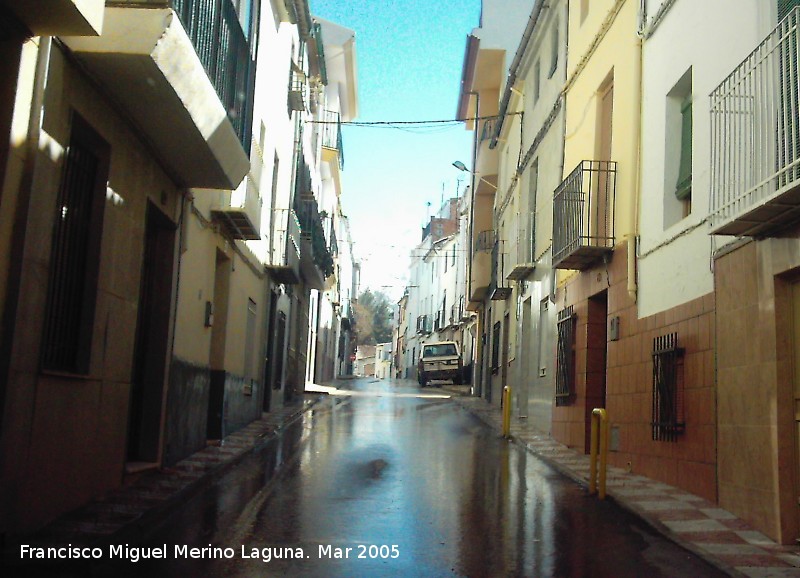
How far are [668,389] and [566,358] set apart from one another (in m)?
4.61

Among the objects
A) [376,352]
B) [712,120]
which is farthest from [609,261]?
[376,352]

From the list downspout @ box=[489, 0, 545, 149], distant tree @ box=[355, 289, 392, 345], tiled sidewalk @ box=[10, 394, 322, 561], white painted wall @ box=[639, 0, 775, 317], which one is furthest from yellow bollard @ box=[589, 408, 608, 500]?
distant tree @ box=[355, 289, 392, 345]

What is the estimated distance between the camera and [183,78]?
7656 mm

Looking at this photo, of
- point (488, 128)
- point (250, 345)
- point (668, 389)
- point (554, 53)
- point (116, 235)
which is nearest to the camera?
point (116, 235)

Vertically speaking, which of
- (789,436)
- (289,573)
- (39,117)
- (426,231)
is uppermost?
(426,231)

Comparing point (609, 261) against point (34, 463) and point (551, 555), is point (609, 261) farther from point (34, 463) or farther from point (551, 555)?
point (34, 463)

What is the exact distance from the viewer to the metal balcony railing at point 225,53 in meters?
8.14

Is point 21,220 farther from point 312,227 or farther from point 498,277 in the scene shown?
point 498,277

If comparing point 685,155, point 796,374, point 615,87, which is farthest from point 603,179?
point 796,374

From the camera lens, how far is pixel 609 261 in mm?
12586

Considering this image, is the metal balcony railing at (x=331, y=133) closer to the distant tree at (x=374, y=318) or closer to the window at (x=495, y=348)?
the window at (x=495, y=348)

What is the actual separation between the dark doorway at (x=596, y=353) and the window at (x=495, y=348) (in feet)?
36.8

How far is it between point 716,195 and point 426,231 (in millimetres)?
57528

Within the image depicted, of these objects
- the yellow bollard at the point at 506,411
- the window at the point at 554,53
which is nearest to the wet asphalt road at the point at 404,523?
the yellow bollard at the point at 506,411
